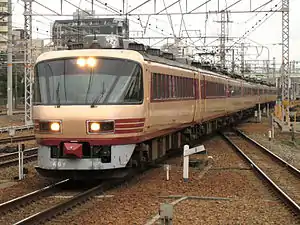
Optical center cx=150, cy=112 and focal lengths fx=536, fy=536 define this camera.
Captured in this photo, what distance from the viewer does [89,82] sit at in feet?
35.6

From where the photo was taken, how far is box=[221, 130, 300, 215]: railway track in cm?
1054

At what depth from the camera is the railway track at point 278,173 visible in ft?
34.6

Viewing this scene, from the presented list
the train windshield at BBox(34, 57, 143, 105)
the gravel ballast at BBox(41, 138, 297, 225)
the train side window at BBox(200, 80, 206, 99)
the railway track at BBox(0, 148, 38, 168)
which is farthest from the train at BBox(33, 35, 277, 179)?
the train side window at BBox(200, 80, 206, 99)

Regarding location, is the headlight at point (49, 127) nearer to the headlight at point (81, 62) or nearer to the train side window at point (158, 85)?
the headlight at point (81, 62)

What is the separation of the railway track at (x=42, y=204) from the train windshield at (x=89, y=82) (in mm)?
1774

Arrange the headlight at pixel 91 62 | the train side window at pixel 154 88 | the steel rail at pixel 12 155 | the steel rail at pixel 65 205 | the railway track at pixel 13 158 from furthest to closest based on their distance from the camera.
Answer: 1. the steel rail at pixel 12 155
2. the railway track at pixel 13 158
3. the train side window at pixel 154 88
4. the headlight at pixel 91 62
5. the steel rail at pixel 65 205

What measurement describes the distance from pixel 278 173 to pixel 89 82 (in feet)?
20.5

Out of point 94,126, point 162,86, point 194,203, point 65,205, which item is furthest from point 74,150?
point 162,86

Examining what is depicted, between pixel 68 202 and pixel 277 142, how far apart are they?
56.4 feet

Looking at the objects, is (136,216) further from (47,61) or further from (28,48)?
(28,48)

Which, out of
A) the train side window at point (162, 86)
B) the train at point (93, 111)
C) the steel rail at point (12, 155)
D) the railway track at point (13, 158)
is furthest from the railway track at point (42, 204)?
the steel rail at point (12, 155)

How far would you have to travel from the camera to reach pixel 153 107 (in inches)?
485

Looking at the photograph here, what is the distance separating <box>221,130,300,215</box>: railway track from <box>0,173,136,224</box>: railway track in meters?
3.65

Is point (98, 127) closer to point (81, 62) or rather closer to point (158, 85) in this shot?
point (81, 62)
